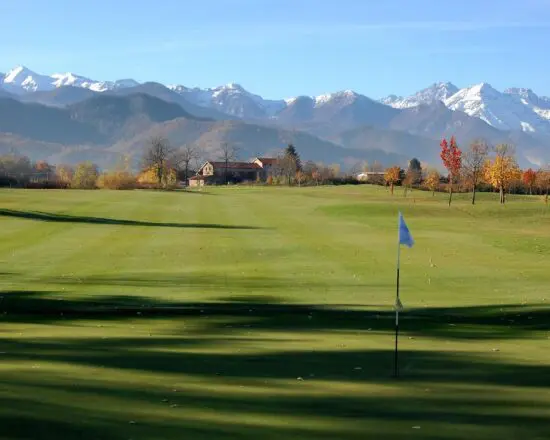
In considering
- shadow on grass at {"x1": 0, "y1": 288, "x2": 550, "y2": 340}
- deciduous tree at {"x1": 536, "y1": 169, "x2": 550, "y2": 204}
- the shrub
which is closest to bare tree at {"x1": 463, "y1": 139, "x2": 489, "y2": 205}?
deciduous tree at {"x1": 536, "y1": 169, "x2": 550, "y2": 204}

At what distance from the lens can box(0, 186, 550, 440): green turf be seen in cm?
1152

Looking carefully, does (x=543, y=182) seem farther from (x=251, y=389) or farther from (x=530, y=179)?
(x=251, y=389)

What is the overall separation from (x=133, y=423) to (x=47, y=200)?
257 feet

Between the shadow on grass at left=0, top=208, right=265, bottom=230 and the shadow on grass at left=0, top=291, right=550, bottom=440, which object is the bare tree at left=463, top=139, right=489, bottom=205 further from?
the shadow on grass at left=0, top=291, right=550, bottom=440

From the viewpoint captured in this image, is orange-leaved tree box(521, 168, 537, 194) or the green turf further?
orange-leaved tree box(521, 168, 537, 194)

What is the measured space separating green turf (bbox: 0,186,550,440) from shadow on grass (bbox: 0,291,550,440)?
0.16 ft

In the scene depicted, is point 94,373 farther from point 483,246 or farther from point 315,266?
point 483,246

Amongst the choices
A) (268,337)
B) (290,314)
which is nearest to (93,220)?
(290,314)

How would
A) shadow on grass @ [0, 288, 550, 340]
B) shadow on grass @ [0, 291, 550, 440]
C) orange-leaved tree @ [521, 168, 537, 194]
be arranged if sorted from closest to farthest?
shadow on grass @ [0, 291, 550, 440] → shadow on grass @ [0, 288, 550, 340] → orange-leaved tree @ [521, 168, 537, 194]

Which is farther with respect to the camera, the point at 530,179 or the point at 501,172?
the point at 530,179

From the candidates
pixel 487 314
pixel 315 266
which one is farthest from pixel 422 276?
pixel 487 314

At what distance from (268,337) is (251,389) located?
5785 mm

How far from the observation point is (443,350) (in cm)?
1764

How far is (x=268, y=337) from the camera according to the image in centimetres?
1922
